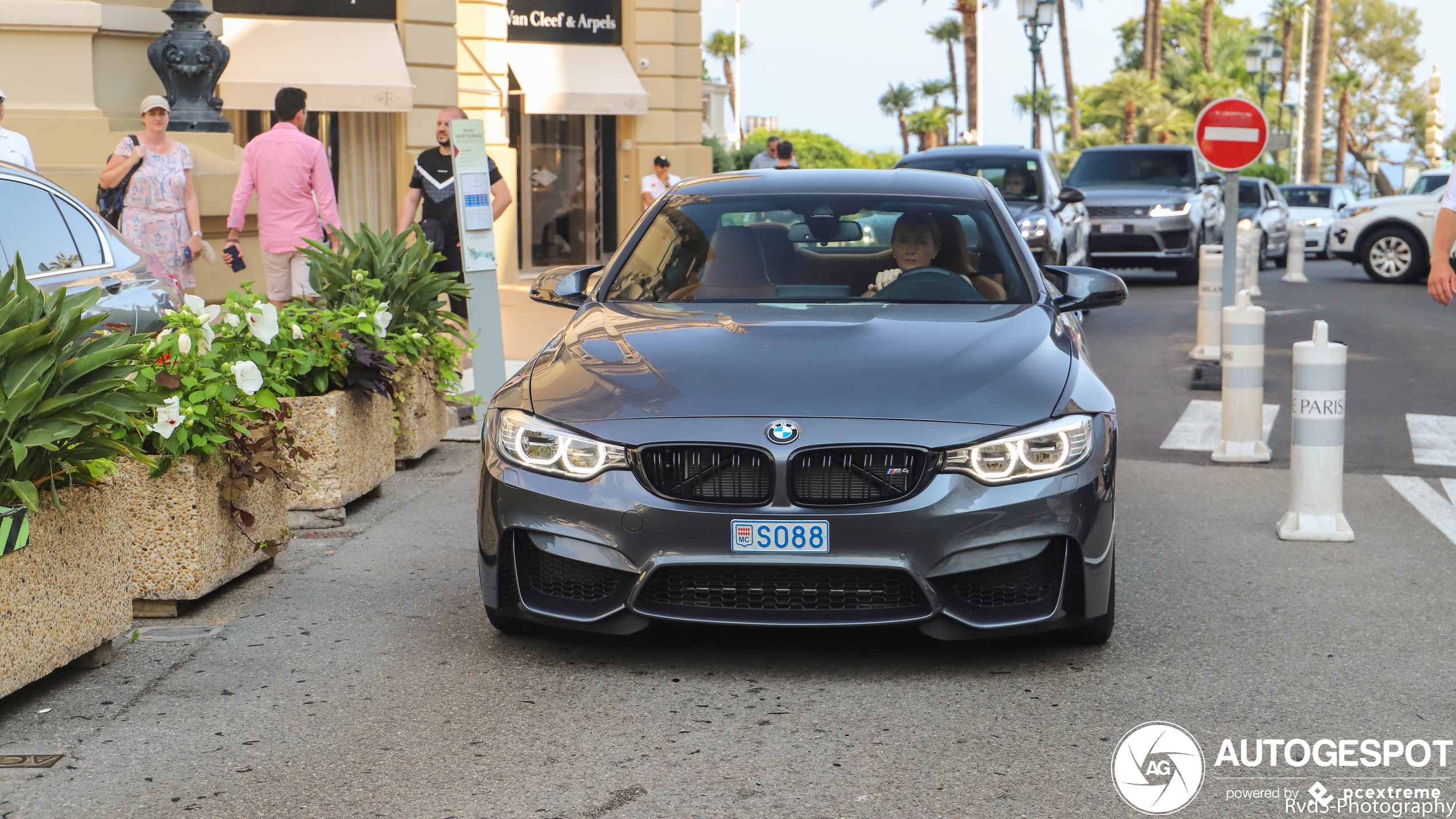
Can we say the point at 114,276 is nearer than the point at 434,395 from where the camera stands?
Yes

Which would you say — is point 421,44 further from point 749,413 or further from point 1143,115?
point 1143,115

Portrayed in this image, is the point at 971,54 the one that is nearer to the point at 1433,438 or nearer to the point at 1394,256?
the point at 1394,256

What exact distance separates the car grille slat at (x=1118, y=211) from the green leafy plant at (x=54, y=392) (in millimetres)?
19487

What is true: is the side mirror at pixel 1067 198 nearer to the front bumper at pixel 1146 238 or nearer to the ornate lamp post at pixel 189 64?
the front bumper at pixel 1146 238

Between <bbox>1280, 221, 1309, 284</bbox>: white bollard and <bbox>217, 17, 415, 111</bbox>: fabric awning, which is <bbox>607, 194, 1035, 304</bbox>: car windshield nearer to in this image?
<bbox>217, 17, 415, 111</bbox>: fabric awning

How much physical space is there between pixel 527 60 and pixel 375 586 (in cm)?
2127

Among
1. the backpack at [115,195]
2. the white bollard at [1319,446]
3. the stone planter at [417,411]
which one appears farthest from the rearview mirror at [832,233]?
the backpack at [115,195]

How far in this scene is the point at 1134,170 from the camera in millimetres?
24109

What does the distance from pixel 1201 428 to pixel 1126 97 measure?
5877cm

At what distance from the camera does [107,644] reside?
5.03 meters

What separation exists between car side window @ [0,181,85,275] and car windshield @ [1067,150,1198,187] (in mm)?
18613

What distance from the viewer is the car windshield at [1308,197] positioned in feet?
127

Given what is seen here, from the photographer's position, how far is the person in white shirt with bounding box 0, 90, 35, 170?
9070 millimetres

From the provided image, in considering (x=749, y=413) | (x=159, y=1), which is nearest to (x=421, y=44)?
(x=159, y=1)
